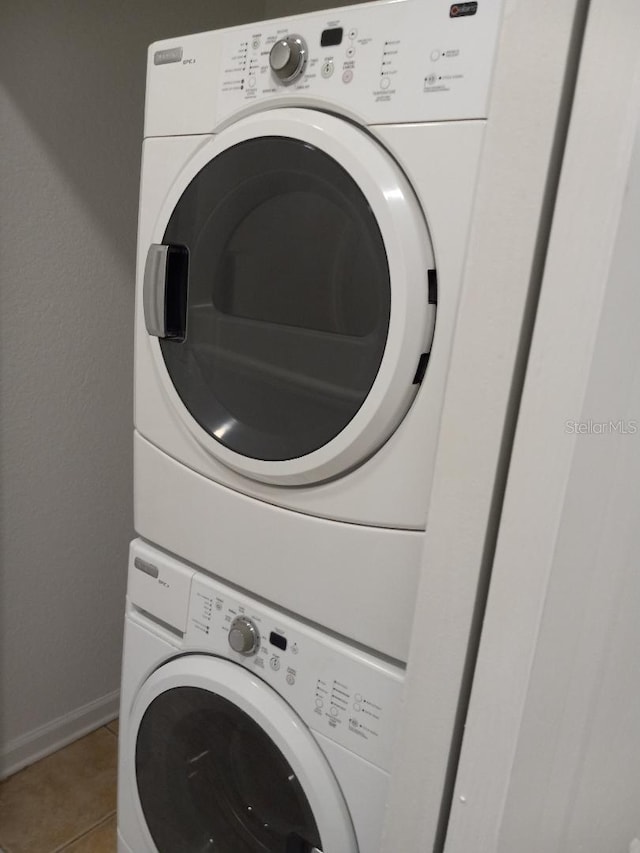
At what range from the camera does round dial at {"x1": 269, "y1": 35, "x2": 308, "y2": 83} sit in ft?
2.82

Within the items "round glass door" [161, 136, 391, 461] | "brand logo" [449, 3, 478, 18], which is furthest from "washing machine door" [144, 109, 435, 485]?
"brand logo" [449, 3, 478, 18]

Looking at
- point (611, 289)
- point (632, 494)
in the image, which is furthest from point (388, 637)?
point (611, 289)

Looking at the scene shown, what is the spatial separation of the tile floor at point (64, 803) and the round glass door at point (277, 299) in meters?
1.07

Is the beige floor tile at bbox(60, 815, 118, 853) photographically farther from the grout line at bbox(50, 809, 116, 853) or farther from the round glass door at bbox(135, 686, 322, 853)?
the round glass door at bbox(135, 686, 322, 853)

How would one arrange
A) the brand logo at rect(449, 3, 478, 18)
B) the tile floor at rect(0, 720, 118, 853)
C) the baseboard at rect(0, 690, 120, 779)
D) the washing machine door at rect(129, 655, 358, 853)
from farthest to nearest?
the baseboard at rect(0, 690, 120, 779) → the tile floor at rect(0, 720, 118, 853) → the washing machine door at rect(129, 655, 358, 853) → the brand logo at rect(449, 3, 478, 18)

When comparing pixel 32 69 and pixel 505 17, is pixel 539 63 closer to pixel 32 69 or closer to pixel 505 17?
pixel 505 17

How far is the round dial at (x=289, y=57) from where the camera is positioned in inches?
33.8

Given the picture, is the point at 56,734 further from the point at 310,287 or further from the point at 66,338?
the point at 310,287

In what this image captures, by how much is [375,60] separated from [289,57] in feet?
0.41

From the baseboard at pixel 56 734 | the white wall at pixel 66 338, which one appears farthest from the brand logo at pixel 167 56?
the baseboard at pixel 56 734

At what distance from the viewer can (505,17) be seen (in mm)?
540

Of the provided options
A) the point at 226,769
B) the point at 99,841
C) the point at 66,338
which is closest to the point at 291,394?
the point at 226,769

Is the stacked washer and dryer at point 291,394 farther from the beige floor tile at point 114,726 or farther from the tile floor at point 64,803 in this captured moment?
the beige floor tile at point 114,726

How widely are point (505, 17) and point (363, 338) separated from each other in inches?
15.2
